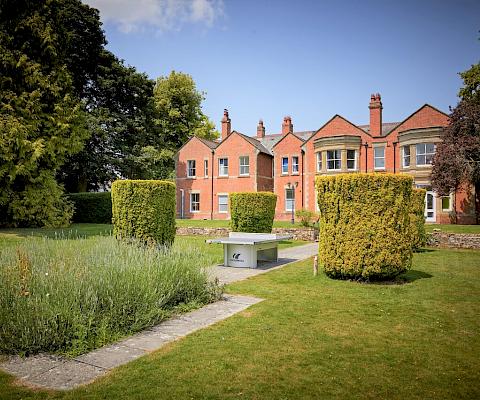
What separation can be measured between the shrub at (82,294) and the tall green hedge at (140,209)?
191 inches

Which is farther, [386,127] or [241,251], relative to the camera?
[386,127]

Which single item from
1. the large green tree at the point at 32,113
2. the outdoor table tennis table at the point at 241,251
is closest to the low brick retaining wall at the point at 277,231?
the large green tree at the point at 32,113

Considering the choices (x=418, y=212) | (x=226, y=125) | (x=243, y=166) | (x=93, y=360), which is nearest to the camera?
(x=93, y=360)

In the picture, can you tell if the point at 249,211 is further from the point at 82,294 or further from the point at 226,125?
the point at 226,125

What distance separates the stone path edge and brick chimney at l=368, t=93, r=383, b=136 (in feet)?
101

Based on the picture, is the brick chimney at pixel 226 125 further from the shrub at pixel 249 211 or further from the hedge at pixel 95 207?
the shrub at pixel 249 211

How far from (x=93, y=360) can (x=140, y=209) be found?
8.16 m

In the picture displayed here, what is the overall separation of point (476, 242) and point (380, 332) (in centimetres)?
1457

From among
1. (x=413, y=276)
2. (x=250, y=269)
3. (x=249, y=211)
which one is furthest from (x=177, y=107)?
(x=413, y=276)

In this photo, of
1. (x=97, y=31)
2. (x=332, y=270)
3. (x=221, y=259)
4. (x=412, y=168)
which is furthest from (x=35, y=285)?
(x=97, y=31)

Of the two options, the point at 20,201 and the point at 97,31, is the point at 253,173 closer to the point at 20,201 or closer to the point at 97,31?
the point at 97,31

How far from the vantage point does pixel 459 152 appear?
25.5 m

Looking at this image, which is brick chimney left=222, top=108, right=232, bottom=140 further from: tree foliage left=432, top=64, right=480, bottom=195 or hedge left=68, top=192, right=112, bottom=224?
tree foliage left=432, top=64, right=480, bottom=195

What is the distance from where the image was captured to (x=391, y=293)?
8422 millimetres
